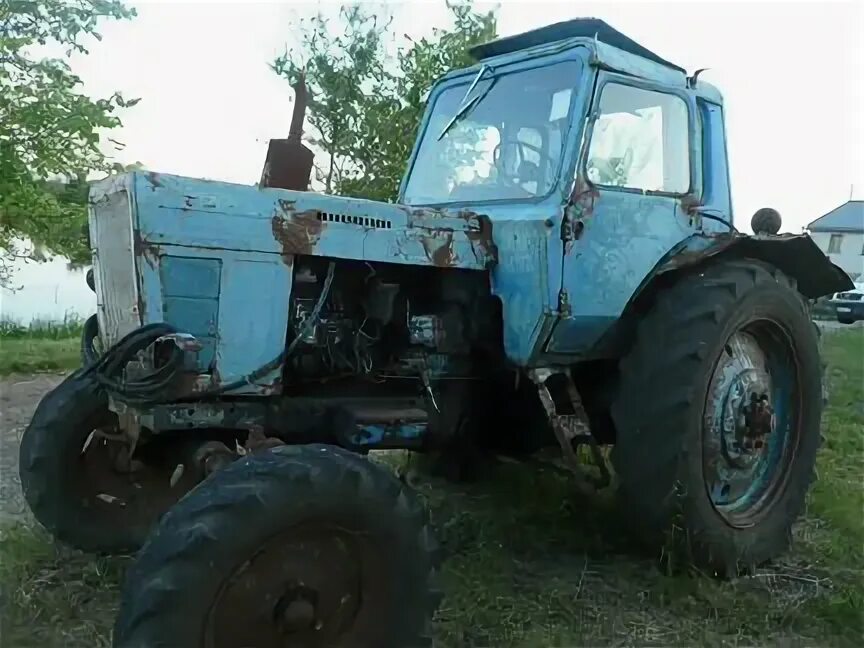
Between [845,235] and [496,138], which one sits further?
[845,235]

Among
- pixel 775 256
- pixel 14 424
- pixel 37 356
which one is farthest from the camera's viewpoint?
pixel 37 356

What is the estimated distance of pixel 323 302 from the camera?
3.29 metres

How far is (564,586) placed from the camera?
3451mm

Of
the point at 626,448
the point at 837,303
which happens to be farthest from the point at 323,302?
the point at 837,303

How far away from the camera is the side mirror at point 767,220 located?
527cm

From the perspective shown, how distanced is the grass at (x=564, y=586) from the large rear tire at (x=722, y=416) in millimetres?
197

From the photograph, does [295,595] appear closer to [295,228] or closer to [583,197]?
[295,228]

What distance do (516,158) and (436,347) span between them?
928 mm

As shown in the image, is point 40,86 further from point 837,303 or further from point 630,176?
point 837,303

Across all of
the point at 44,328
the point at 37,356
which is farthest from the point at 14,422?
the point at 44,328

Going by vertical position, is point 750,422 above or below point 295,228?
below

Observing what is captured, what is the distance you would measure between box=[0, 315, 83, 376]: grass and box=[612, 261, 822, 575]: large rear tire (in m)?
6.50

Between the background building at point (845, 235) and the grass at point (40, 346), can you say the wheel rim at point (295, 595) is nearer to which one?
the grass at point (40, 346)

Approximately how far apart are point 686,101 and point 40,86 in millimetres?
10075
